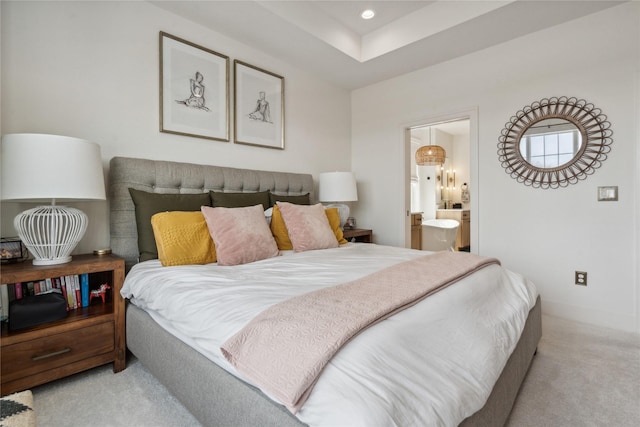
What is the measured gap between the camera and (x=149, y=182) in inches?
89.4

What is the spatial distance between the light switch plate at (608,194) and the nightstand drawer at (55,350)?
370 cm

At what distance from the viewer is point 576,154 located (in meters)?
2.67

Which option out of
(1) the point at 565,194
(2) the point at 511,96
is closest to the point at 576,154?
(1) the point at 565,194

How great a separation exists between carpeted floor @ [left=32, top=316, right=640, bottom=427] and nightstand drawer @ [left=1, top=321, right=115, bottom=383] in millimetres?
172

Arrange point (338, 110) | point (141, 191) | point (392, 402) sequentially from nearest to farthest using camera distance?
point (392, 402), point (141, 191), point (338, 110)

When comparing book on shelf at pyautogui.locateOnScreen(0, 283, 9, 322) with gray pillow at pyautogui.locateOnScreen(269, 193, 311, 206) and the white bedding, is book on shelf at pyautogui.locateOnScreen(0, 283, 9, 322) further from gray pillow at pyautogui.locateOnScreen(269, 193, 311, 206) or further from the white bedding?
gray pillow at pyautogui.locateOnScreen(269, 193, 311, 206)

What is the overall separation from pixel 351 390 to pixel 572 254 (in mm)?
2917

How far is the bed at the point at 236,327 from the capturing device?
2.70ft

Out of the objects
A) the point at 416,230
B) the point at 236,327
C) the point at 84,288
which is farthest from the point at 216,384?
the point at 416,230

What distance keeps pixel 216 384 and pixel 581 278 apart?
10.1ft

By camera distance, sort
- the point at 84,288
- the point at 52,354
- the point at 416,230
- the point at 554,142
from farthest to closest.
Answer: the point at 416,230 → the point at 554,142 → the point at 84,288 → the point at 52,354

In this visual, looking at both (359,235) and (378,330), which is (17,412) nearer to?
(378,330)

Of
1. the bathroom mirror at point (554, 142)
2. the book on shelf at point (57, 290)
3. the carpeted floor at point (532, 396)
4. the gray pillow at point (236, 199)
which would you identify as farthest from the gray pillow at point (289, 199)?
the bathroom mirror at point (554, 142)

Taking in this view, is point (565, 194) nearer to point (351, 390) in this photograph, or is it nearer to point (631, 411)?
point (631, 411)
